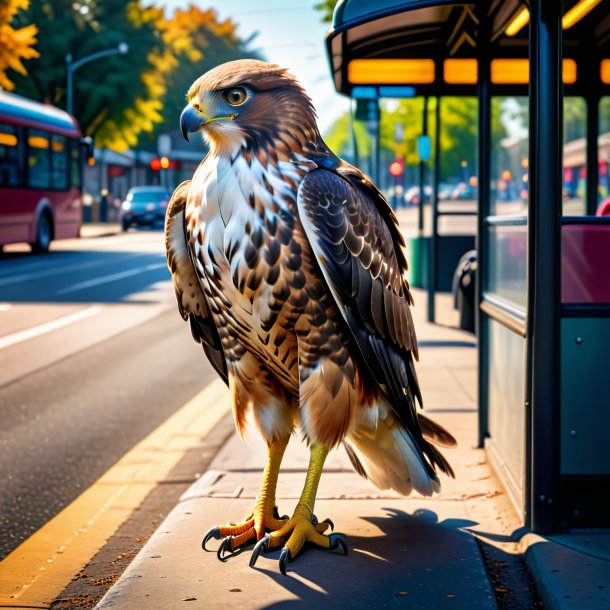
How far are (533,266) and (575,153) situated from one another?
3.77m

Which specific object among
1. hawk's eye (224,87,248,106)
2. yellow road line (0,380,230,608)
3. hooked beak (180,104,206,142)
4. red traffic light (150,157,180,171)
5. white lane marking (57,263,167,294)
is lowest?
yellow road line (0,380,230,608)

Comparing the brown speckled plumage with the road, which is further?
the road

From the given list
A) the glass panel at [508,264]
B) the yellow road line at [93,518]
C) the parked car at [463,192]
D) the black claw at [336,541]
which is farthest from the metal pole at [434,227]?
the black claw at [336,541]

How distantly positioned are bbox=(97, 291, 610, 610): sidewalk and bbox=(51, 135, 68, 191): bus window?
68.8ft

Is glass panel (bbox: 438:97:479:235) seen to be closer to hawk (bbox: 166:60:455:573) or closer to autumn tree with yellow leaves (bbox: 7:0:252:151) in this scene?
hawk (bbox: 166:60:455:573)

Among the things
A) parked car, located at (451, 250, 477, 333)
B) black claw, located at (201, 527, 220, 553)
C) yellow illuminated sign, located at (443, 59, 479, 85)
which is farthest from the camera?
parked car, located at (451, 250, 477, 333)

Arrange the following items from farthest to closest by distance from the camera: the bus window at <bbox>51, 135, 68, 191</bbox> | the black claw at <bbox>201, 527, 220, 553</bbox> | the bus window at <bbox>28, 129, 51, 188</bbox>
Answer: the bus window at <bbox>51, 135, 68, 191</bbox> < the bus window at <bbox>28, 129, 51, 188</bbox> < the black claw at <bbox>201, 527, 220, 553</bbox>

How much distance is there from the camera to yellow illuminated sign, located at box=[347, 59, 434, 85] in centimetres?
622

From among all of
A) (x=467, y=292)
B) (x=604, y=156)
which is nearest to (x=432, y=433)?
(x=604, y=156)

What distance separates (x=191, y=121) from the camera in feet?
11.2

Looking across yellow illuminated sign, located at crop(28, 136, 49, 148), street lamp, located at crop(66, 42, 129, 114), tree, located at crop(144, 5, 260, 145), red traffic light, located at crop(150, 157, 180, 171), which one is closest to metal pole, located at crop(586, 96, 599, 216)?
yellow illuminated sign, located at crop(28, 136, 49, 148)

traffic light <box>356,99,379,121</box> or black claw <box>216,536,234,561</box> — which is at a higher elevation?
traffic light <box>356,99,379,121</box>

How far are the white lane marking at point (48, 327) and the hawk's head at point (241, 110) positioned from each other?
25.4 feet

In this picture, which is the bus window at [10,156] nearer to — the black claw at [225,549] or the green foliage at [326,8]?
the green foliage at [326,8]
